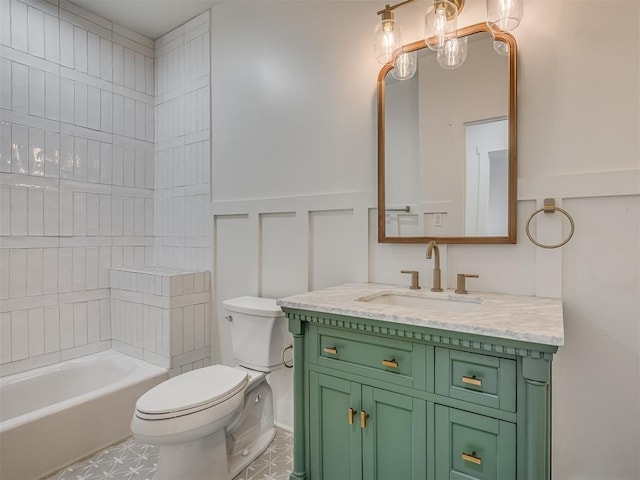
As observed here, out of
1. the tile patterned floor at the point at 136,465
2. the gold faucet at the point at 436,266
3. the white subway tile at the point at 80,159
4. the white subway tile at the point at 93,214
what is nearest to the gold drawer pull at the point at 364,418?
the gold faucet at the point at 436,266

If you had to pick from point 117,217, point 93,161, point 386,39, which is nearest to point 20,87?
point 93,161

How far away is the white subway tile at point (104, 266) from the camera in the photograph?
8.50 ft

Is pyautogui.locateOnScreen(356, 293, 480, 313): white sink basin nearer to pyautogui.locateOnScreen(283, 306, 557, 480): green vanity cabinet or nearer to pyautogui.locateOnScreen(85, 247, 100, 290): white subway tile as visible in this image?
pyautogui.locateOnScreen(283, 306, 557, 480): green vanity cabinet

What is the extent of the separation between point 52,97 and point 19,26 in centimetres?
41

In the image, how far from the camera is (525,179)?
1.47 m

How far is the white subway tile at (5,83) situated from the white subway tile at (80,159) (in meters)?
0.39

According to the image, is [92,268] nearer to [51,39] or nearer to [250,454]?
[51,39]

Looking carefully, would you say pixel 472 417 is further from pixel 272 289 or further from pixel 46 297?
pixel 46 297

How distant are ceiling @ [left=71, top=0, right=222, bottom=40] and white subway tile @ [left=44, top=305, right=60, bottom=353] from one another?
2.02 metres

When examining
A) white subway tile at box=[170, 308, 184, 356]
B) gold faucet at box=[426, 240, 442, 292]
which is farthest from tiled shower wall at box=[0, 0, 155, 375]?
gold faucet at box=[426, 240, 442, 292]

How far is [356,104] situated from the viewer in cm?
189

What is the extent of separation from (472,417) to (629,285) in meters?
Result: 0.77

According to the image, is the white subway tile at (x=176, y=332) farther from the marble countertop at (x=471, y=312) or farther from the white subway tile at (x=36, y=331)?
the marble countertop at (x=471, y=312)

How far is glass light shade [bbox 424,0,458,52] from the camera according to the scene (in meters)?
1.52
